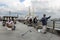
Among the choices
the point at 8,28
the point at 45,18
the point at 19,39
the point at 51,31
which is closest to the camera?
the point at 19,39

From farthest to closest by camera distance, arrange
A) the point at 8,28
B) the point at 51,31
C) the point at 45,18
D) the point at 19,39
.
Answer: the point at 8,28
the point at 51,31
the point at 45,18
the point at 19,39

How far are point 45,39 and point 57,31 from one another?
5.31 m

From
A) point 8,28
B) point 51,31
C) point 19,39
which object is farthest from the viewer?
point 8,28

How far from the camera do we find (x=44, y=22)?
74.9 feet

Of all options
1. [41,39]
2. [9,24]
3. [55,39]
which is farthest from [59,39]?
[9,24]

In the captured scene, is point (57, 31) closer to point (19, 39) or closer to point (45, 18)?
point (45, 18)

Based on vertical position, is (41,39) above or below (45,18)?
below

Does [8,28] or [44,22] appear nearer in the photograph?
[44,22]

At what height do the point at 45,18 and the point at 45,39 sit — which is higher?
the point at 45,18

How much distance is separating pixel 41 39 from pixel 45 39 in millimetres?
360

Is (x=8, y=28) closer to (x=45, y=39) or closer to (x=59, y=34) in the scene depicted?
(x=59, y=34)

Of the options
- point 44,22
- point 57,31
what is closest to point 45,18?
point 44,22

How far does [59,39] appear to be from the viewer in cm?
1897

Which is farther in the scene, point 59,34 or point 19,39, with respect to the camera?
point 59,34
